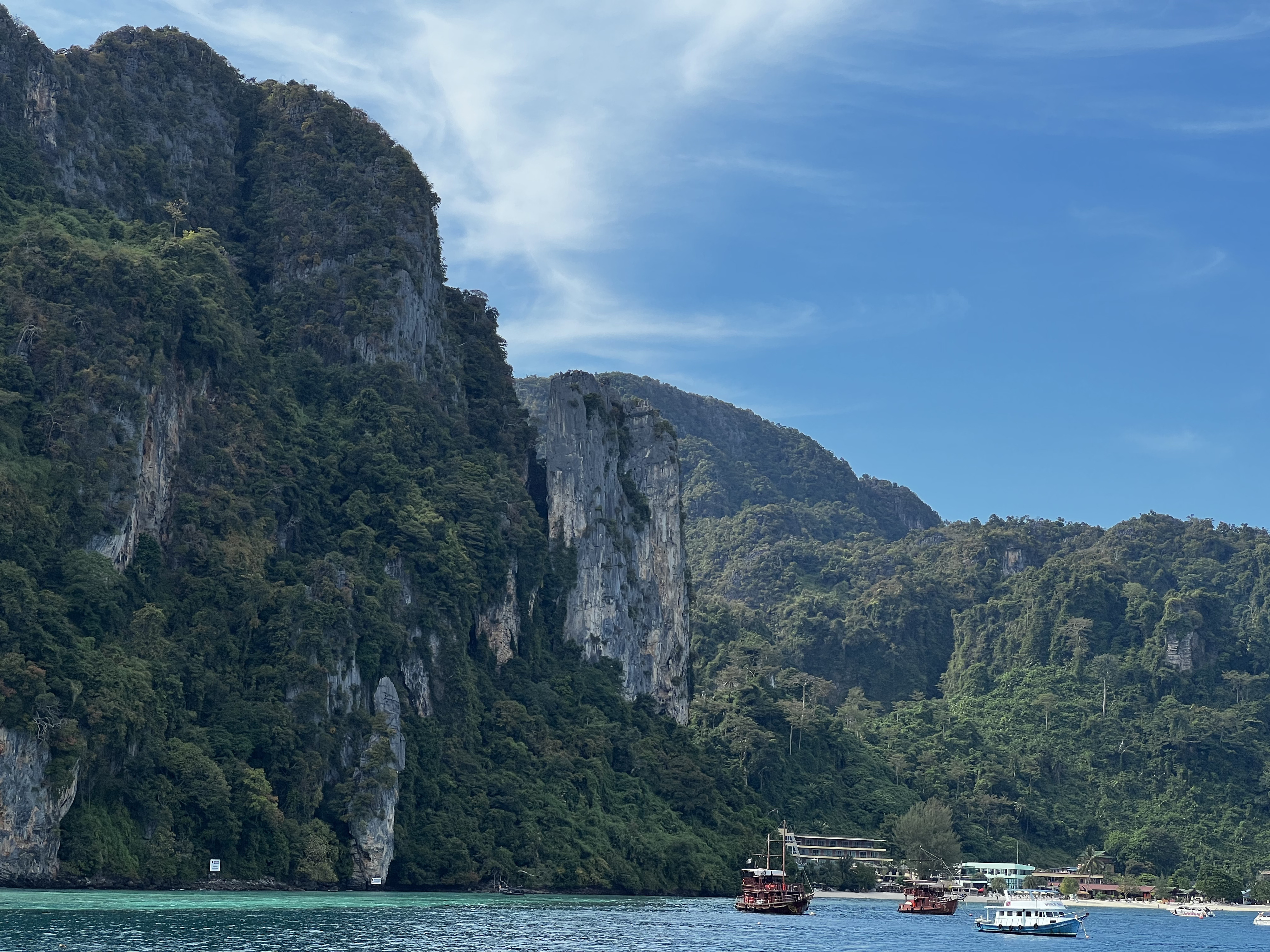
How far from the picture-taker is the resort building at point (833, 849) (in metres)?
128

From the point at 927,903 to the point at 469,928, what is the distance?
50.6m

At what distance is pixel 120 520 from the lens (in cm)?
8756

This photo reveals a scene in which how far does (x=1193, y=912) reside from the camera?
122562mm

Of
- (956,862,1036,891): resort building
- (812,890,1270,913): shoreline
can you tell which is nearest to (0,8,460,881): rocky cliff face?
(812,890,1270,913): shoreline

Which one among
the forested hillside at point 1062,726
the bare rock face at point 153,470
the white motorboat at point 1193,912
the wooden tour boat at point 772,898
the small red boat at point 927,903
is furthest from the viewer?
the forested hillside at point 1062,726

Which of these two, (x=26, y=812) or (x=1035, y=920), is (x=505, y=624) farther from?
(x=26, y=812)

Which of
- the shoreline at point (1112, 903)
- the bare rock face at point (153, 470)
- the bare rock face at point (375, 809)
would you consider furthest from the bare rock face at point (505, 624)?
the shoreline at point (1112, 903)

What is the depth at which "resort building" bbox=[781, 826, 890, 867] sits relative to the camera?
12775 centimetres

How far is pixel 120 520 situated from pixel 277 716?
13.9 meters

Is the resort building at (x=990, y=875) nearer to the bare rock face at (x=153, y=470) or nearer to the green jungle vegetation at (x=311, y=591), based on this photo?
the green jungle vegetation at (x=311, y=591)

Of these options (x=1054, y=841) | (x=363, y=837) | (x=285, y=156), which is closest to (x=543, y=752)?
(x=363, y=837)

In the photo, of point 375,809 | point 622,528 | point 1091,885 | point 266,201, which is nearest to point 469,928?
point 375,809

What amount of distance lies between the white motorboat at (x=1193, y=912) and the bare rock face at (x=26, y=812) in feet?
283

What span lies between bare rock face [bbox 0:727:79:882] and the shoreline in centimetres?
6618
